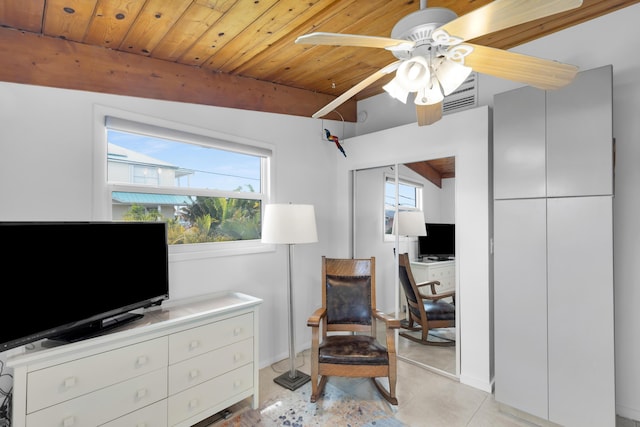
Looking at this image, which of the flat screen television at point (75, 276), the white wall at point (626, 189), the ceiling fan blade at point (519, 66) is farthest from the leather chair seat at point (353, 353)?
the ceiling fan blade at point (519, 66)

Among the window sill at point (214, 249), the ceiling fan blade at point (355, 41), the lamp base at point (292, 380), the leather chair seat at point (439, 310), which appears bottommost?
the lamp base at point (292, 380)

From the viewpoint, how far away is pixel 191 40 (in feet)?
7.26

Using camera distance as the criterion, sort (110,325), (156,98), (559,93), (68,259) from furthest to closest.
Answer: (156,98)
(559,93)
(110,325)
(68,259)

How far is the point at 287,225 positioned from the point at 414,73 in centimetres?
158

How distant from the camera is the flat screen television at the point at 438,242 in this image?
2773 mm

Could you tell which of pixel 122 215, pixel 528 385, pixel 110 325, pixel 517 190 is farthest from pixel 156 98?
pixel 528 385

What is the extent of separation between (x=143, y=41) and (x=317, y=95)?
1.73m

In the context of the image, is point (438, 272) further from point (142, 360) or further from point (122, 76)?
point (122, 76)

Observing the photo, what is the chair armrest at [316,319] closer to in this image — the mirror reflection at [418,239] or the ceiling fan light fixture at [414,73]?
the mirror reflection at [418,239]

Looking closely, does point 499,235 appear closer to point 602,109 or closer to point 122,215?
point 602,109

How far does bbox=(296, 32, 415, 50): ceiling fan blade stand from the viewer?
111 cm

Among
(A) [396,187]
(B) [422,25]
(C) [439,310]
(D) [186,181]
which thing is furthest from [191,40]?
(C) [439,310]

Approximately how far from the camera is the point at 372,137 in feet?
11.0

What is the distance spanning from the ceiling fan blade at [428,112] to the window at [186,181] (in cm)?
166
